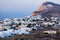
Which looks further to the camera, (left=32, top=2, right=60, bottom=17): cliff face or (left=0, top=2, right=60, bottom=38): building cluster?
(left=32, top=2, right=60, bottom=17): cliff face

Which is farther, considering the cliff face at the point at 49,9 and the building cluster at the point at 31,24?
the cliff face at the point at 49,9

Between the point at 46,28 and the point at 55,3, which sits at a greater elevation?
the point at 55,3

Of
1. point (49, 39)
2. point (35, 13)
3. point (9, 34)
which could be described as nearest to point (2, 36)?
point (9, 34)

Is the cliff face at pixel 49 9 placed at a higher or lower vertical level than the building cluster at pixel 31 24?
higher

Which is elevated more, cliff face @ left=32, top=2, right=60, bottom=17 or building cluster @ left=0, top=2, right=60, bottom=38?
cliff face @ left=32, top=2, right=60, bottom=17

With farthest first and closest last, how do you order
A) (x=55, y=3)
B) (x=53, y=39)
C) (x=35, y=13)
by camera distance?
(x=55, y=3), (x=35, y=13), (x=53, y=39)

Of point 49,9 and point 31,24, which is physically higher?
point 49,9

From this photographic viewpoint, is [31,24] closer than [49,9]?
Yes

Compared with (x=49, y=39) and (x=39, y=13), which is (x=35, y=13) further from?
(x=49, y=39)
